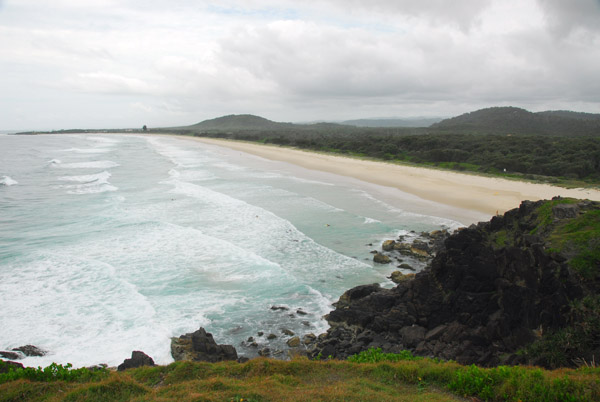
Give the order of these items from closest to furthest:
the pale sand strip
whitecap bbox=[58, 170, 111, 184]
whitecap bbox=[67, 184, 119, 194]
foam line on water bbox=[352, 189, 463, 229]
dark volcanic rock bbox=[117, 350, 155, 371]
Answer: dark volcanic rock bbox=[117, 350, 155, 371]
foam line on water bbox=[352, 189, 463, 229]
the pale sand strip
whitecap bbox=[67, 184, 119, 194]
whitecap bbox=[58, 170, 111, 184]

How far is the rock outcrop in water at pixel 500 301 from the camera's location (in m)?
6.78

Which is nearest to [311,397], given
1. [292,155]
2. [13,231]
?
[13,231]

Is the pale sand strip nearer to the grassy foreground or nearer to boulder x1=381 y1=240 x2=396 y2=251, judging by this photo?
boulder x1=381 y1=240 x2=396 y2=251

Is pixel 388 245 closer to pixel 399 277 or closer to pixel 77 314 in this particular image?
pixel 399 277

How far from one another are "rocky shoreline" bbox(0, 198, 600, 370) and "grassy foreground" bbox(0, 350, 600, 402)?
4.92ft

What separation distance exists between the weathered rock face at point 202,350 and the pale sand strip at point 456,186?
15048mm

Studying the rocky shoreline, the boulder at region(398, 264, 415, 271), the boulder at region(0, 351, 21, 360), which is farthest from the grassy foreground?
the boulder at region(398, 264, 415, 271)

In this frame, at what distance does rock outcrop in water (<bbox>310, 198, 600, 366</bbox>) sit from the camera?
6.78 meters

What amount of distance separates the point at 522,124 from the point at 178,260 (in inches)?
3602

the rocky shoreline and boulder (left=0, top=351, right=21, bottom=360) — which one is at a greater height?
the rocky shoreline

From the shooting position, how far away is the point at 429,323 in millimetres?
8727

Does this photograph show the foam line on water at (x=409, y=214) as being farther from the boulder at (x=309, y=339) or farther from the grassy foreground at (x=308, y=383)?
the grassy foreground at (x=308, y=383)

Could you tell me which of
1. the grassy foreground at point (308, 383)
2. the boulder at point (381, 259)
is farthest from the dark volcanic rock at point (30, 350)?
the boulder at point (381, 259)

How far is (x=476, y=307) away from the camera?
842 centimetres
